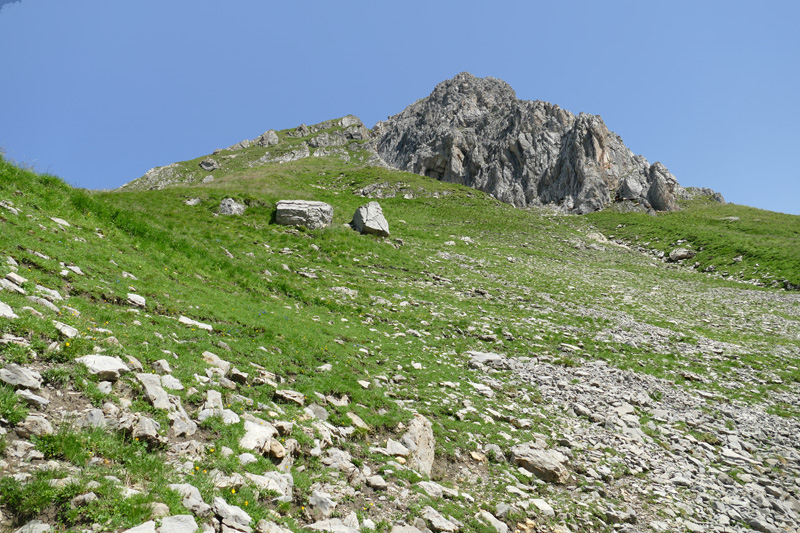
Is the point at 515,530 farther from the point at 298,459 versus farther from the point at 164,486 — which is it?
the point at 164,486

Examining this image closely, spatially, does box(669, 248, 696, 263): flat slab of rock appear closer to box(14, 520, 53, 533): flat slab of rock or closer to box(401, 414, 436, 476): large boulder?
box(401, 414, 436, 476): large boulder

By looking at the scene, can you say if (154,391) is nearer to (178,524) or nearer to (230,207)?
(178,524)

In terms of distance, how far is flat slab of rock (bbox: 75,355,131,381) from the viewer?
7.66 meters

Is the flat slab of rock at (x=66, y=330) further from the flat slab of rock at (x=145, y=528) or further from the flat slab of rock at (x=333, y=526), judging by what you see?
the flat slab of rock at (x=333, y=526)

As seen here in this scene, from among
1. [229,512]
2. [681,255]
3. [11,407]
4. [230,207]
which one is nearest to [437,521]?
[229,512]

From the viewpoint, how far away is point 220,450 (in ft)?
24.1

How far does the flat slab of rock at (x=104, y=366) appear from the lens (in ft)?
25.1

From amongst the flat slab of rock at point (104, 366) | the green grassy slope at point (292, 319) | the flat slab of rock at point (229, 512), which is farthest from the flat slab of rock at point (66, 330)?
the flat slab of rock at point (229, 512)

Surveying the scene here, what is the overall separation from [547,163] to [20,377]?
136764mm

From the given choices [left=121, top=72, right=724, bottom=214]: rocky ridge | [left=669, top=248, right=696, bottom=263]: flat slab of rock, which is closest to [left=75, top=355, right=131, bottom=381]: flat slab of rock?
[left=669, top=248, right=696, bottom=263]: flat slab of rock

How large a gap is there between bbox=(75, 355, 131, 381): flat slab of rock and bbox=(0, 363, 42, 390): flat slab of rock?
Answer: 85 centimetres

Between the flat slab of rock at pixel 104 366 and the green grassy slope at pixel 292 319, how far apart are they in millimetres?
262

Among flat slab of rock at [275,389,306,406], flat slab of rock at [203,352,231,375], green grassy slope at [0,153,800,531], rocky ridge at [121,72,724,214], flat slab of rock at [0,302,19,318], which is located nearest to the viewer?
green grassy slope at [0,153,800,531]

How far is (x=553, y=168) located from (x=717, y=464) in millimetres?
121655
